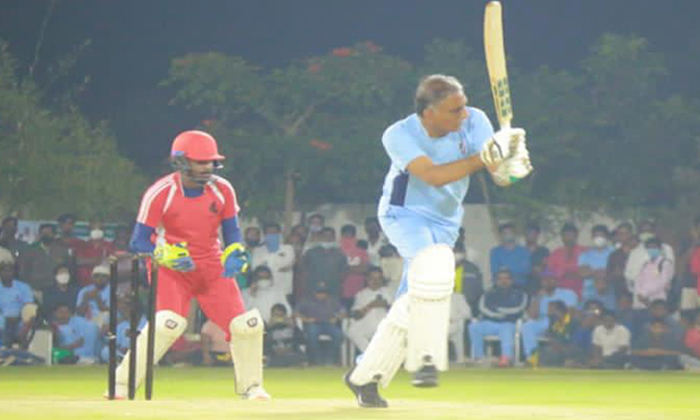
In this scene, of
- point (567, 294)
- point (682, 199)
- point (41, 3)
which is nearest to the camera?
point (567, 294)

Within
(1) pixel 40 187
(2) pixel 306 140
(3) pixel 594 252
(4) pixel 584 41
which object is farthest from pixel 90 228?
(4) pixel 584 41

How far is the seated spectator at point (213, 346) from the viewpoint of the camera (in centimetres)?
2136

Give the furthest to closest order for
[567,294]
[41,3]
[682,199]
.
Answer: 1. [41,3]
2. [682,199]
3. [567,294]

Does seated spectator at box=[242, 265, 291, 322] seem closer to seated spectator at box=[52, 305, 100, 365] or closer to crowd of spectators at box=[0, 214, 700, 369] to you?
crowd of spectators at box=[0, 214, 700, 369]

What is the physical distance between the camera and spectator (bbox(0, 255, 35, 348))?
21234mm

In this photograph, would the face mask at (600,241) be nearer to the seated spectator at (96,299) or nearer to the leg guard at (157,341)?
the seated spectator at (96,299)

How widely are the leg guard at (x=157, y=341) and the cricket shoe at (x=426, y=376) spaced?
96.8 inches

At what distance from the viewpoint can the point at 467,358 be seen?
21953 mm

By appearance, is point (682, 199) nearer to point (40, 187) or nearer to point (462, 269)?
point (462, 269)

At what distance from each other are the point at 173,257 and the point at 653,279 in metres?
10.3

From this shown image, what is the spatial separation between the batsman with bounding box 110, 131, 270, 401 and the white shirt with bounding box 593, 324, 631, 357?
9.20m

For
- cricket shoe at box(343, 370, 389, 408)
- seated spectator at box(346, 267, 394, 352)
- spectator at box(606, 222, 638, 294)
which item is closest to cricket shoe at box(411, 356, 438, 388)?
cricket shoe at box(343, 370, 389, 408)

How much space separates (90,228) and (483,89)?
5676 millimetres

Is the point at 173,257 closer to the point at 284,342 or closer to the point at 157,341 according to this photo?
the point at 157,341
